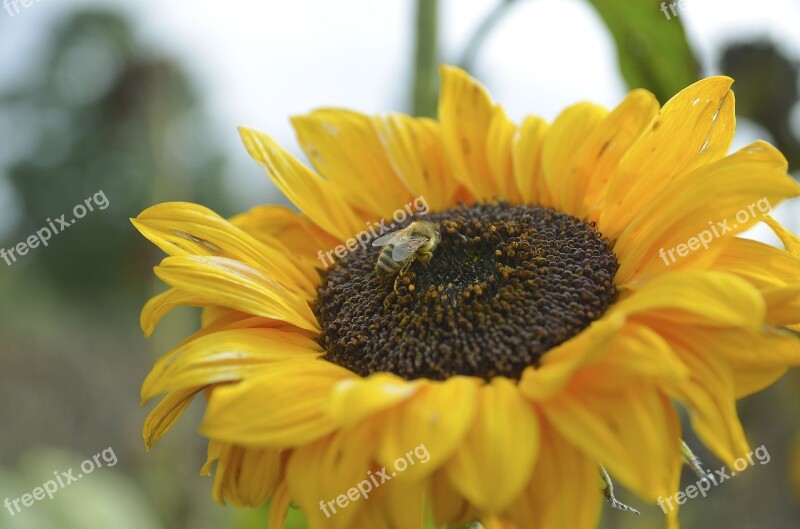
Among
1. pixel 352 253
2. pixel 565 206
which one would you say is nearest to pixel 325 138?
pixel 352 253

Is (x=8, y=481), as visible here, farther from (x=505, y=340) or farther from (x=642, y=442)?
(x=642, y=442)

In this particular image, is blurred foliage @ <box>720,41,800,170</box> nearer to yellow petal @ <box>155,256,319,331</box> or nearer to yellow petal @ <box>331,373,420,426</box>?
yellow petal @ <box>155,256,319,331</box>

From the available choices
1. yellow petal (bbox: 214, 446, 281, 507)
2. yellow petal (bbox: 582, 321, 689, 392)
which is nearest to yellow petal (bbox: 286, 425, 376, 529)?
yellow petal (bbox: 214, 446, 281, 507)

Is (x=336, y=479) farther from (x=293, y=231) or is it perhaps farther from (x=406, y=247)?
(x=293, y=231)

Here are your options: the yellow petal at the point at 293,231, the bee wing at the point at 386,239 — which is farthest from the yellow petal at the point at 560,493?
the yellow petal at the point at 293,231

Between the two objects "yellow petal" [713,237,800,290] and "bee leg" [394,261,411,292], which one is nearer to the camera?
"yellow petal" [713,237,800,290]

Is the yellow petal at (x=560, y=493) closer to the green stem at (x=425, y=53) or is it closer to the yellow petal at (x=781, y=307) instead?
the yellow petal at (x=781, y=307)
